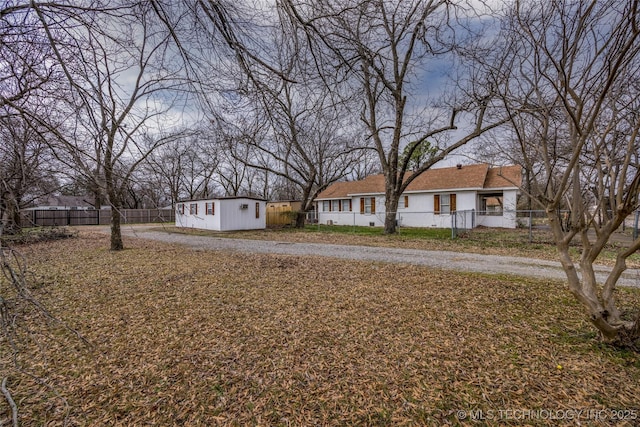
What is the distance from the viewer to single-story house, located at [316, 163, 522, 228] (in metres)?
15.7

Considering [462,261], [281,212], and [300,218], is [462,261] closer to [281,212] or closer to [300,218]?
[300,218]

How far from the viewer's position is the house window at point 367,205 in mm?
19844

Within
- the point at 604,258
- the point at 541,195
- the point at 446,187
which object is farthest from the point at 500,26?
the point at 446,187

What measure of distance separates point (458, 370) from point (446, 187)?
1572cm

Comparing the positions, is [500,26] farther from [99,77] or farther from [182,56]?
[99,77]

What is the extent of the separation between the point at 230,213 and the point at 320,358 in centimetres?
1528

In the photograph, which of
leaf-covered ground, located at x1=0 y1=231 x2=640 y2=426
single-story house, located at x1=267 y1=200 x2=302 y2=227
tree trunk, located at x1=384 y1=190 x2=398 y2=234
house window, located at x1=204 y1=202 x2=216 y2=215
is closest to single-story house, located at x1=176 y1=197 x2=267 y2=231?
house window, located at x1=204 y1=202 x2=216 y2=215

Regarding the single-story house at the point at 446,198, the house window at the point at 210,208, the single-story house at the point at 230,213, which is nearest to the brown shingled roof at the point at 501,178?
the single-story house at the point at 446,198

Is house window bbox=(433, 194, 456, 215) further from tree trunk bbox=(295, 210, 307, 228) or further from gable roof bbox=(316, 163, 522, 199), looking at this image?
tree trunk bbox=(295, 210, 307, 228)

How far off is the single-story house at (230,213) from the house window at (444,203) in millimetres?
10966

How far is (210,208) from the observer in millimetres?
17562

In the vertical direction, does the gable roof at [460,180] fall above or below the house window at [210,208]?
above

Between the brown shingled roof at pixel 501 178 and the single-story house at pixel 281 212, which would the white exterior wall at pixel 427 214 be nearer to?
the brown shingled roof at pixel 501 178

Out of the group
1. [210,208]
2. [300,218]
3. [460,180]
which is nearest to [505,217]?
[460,180]
